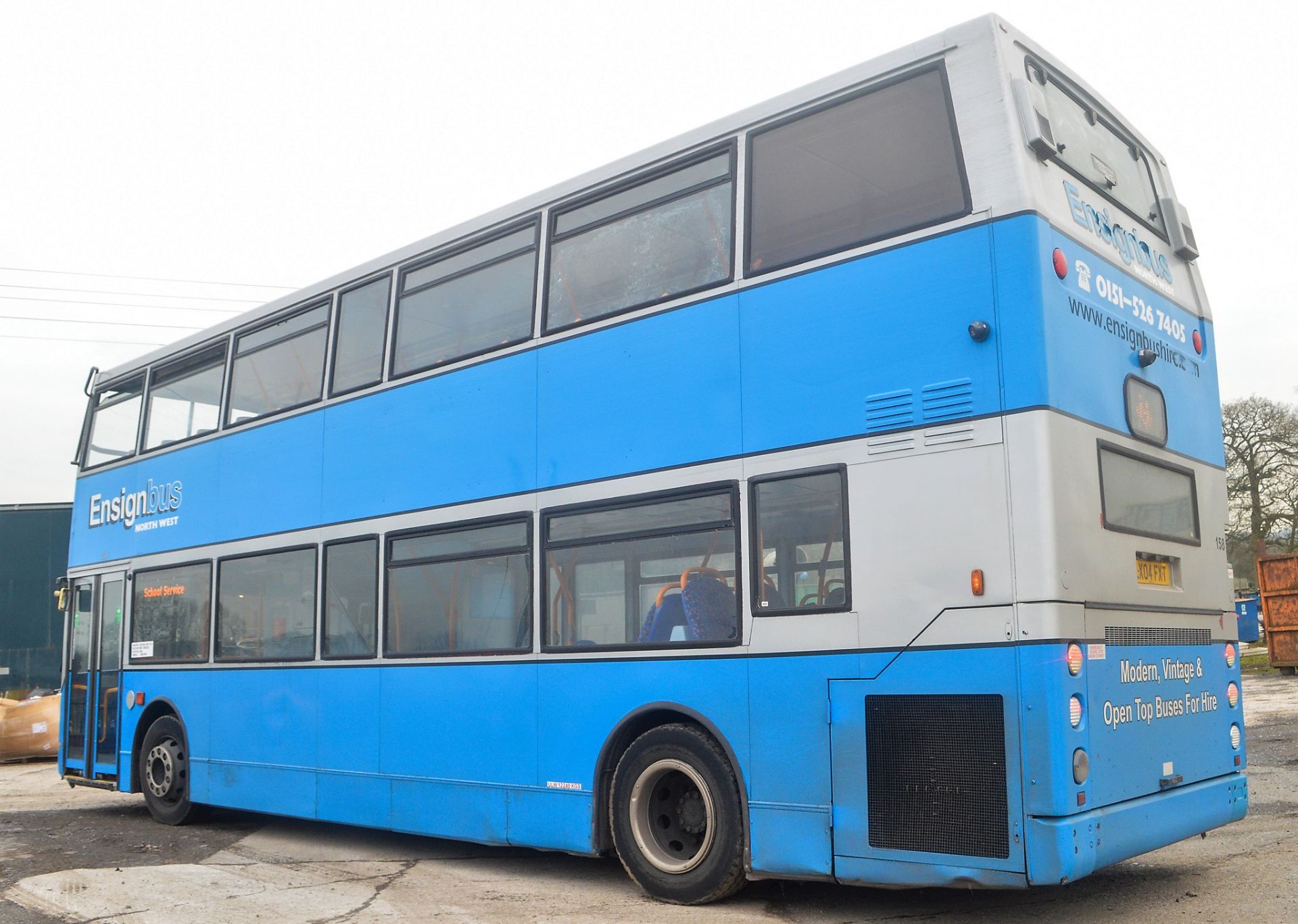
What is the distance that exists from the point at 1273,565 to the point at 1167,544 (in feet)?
64.3

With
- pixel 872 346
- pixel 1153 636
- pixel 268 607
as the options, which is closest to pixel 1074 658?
pixel 1153 636

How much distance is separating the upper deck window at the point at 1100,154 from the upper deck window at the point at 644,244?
186 cm

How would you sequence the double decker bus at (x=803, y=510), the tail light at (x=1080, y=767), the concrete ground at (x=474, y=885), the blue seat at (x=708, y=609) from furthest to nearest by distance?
the blue seat at (x=708, y=609) → the concrete ground at (x=474, y=885) → the double decker bus at (x=803, y=510) → the tail light at (x=1080, y=767)

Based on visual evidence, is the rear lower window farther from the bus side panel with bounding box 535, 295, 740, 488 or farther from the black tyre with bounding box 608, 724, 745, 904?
the black tyre with bounding box 608, 724, 745, 904

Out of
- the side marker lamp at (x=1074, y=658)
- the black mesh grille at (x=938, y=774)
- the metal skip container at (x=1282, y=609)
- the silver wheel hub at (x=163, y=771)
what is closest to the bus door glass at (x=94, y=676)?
the silver wheel hub at (x=163, y=771)

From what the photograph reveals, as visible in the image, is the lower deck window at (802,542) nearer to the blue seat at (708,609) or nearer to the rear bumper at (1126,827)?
the blue seat at (708,609)

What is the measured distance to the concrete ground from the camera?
6395mm

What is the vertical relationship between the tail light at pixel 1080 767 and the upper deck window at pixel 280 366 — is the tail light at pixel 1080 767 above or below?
below

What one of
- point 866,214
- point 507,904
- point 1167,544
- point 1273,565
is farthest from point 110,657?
point 1273,565

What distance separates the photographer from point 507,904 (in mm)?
6945

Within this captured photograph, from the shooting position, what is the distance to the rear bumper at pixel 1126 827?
5262 mm

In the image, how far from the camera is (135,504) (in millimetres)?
12266

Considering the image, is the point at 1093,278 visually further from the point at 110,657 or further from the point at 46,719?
the point at 46,719

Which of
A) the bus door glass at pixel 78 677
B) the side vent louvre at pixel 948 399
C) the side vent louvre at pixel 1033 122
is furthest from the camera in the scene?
the bus door glass at pixel 78 677
